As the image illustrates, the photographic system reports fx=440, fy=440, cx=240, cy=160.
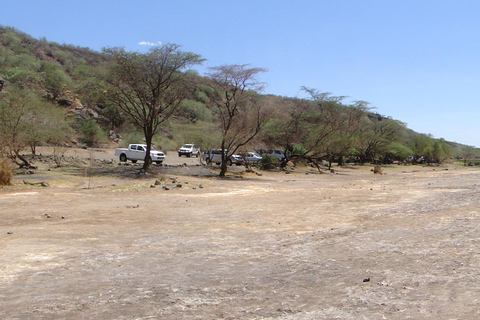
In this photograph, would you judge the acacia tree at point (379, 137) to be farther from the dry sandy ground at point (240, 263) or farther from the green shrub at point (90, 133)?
the dry sandy ground at point (240, 263)

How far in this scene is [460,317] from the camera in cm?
464

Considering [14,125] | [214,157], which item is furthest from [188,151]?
[14,125]

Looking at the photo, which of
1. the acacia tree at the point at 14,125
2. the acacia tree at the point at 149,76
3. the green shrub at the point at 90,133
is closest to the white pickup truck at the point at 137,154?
the acacia tree at the point at 149,76

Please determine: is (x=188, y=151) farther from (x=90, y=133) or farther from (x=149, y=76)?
(x=149, y=76)

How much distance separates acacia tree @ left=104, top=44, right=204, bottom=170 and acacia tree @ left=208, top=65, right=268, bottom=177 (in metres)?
3.15

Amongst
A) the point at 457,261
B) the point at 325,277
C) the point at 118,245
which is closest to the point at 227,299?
the point at 325,277

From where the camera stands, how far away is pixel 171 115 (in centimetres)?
3341

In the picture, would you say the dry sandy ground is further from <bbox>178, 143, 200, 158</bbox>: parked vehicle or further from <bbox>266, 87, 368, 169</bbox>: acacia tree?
<bbox>178, 143, 200, 158</bbox>: parked vehicle

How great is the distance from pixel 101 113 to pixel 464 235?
68169mm

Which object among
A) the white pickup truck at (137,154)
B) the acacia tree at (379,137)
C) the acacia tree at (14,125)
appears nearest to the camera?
the acacia tree at (14,125)

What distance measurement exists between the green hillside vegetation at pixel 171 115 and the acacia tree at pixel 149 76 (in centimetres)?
9

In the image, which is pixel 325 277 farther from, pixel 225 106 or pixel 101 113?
pixel 101 113

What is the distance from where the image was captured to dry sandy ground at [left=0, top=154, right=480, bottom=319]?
5.28 metres

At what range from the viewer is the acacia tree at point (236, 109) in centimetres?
3288
